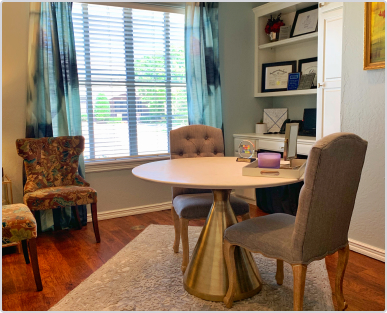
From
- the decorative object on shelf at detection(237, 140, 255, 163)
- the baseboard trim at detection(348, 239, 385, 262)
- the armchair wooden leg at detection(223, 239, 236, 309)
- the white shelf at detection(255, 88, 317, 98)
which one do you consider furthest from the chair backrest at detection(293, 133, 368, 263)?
the white shelf at detection(255, 88, 317, 98)

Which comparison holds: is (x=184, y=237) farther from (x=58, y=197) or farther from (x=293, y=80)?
(x=293, y=80)

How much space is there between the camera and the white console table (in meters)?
3.48

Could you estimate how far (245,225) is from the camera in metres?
1.94

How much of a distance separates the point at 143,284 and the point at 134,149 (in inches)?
73.6

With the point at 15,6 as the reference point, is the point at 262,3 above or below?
above

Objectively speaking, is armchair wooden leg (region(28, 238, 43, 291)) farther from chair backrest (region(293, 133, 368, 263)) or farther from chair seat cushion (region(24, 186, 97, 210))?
chair backrest (region(293, 133, 368, 263))

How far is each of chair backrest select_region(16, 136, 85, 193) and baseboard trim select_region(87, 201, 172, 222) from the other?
576mm

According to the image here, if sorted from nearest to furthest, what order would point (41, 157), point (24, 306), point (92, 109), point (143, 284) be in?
1. point (24, 306)
2. point (143, 284)
3. point (41, 157)
4. point (92, 109)

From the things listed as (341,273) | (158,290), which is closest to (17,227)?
(158,290)

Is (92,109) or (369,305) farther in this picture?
(92,109)

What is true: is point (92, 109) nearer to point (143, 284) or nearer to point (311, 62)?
point (143, 284)

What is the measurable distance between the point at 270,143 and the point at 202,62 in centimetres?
113

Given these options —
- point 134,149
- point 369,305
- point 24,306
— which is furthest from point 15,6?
point 369,305

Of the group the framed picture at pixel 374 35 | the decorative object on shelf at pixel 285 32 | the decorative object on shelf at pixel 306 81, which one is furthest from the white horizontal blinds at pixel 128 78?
the framed picture at pixel 374 35
